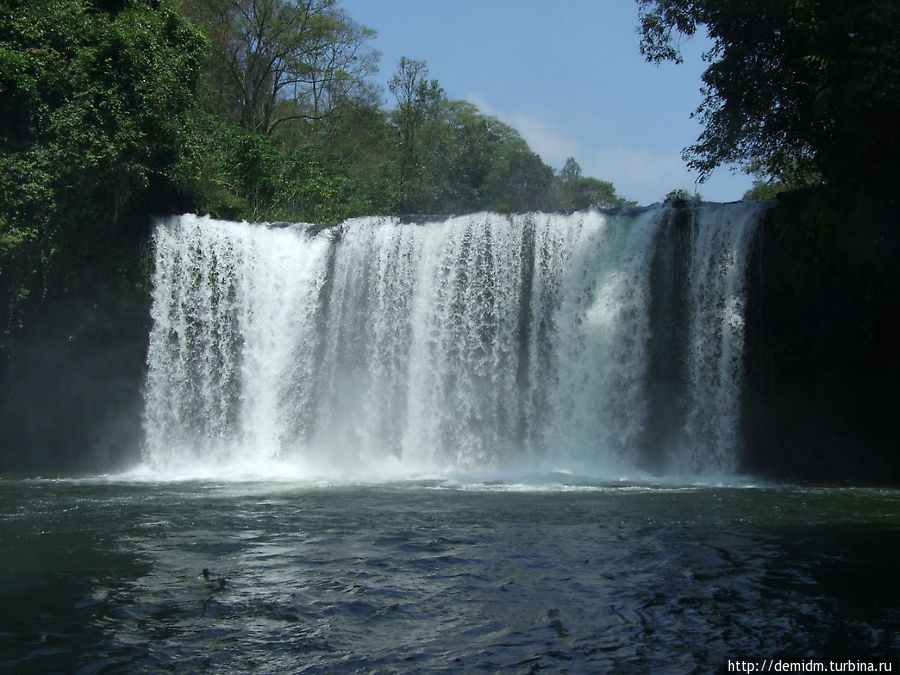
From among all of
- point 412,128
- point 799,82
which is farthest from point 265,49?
point 799,82

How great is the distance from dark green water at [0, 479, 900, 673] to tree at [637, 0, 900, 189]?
19.4ft

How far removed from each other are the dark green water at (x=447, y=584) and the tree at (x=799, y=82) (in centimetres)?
592

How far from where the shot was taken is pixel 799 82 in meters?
14.8

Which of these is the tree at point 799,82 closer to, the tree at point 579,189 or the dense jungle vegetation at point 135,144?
the dense jungle vegetation at point 135,144

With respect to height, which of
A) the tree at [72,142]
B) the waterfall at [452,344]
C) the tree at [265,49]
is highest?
the tree at [265,49]

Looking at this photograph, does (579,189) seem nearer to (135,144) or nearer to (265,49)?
(265,49)

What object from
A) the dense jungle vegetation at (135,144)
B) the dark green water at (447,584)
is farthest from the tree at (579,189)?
the dark green water at (447,584)

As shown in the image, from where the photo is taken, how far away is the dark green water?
238 inches

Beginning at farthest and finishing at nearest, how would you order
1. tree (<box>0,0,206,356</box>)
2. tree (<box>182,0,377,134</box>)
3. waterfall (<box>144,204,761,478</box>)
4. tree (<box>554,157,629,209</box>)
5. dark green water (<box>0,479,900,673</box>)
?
1. tree (<box>554,157,629,209</box>)
2. tree (<box>182,0,377,134</box>)
3. tree (<box>0,0,206,356</box>)
4. waterfall (<box>144,204,761,478</box>)
5. dark green water (<box>0,479,900,673</box>)

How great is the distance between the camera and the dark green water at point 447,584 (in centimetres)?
604

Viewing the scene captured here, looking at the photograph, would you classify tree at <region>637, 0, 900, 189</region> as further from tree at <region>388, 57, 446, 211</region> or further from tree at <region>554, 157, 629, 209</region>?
tree at <region>554, 157, 629, 209</region>

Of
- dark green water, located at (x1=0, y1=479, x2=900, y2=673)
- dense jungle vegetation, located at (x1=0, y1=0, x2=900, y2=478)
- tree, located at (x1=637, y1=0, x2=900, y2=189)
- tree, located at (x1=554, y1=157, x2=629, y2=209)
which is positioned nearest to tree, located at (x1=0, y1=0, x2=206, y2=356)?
dense jungle vegetation, located at (x1=0, y1=0, x2=900, y2=478)

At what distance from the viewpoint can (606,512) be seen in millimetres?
11156

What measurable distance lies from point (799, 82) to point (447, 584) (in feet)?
37.3
